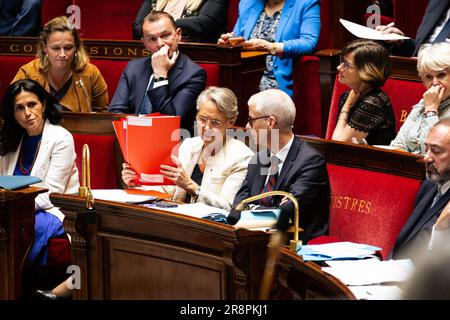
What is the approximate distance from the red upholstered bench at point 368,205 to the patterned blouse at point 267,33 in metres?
1.51

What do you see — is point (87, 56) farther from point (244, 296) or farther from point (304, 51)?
point (244, 296)

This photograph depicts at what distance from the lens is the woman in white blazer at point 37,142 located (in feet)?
12.7

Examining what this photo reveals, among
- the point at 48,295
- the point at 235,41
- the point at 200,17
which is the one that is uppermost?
the point at 200,17

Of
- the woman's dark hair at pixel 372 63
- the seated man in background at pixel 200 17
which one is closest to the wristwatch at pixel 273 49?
the seated man in background at pixel 200 17

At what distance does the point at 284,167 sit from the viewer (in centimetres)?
322

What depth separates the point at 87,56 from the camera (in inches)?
188

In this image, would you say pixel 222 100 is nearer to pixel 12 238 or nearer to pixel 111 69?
pixel 12 238

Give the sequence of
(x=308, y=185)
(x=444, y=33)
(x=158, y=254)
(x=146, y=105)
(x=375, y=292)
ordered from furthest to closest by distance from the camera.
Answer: (x=146, y=105) → (x=444, y=33) → (x=308, y=185) → (x=158, y=254) → (x=375, y=292)

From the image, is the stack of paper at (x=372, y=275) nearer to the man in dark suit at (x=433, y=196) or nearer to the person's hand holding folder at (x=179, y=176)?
the man in dark suit at (x=433, y=196)

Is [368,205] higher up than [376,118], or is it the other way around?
[376,118]

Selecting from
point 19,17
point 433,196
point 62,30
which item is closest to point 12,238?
point 62,30

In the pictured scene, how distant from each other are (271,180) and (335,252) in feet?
2.26

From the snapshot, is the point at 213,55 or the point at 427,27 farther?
the point at 213,55

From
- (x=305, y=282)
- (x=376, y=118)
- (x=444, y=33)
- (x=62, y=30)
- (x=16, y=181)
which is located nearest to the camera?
(x=305, y=282)
